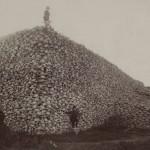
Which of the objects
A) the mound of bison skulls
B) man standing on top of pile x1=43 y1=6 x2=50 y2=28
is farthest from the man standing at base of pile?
man standing on top of pile x1=43 y1=6 x2=50 y2=28

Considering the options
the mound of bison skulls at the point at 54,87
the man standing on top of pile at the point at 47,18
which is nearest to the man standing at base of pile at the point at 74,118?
the mound of bison skulls at the point at 54,87

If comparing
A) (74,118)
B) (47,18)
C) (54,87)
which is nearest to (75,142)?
(74,118)

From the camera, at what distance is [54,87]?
27.2 meters

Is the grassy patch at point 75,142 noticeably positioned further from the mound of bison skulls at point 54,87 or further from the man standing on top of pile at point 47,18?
the man standing on top of pile at point 47,18

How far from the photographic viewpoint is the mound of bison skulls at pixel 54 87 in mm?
25391

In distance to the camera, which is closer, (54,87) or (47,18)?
(54,87)

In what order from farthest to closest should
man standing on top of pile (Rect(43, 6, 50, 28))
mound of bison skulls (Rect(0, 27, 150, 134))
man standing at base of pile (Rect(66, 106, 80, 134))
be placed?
man standing on top of pile (Rect(43, 6, 50, 28))
mound of bison skulls (Rect(0, 27, 150, 134))
man standing at base of pile (Rect(66, 106, 80, 134))

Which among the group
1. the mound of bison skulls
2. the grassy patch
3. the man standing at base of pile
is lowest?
the grassy patch

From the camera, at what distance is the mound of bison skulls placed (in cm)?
2539

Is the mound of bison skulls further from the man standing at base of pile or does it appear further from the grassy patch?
the grassy patch

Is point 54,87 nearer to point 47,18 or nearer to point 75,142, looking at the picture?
point 75,142

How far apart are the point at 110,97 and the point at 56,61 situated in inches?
339

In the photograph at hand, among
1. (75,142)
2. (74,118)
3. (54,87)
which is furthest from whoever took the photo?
(54,87)

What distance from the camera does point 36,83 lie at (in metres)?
26.8
